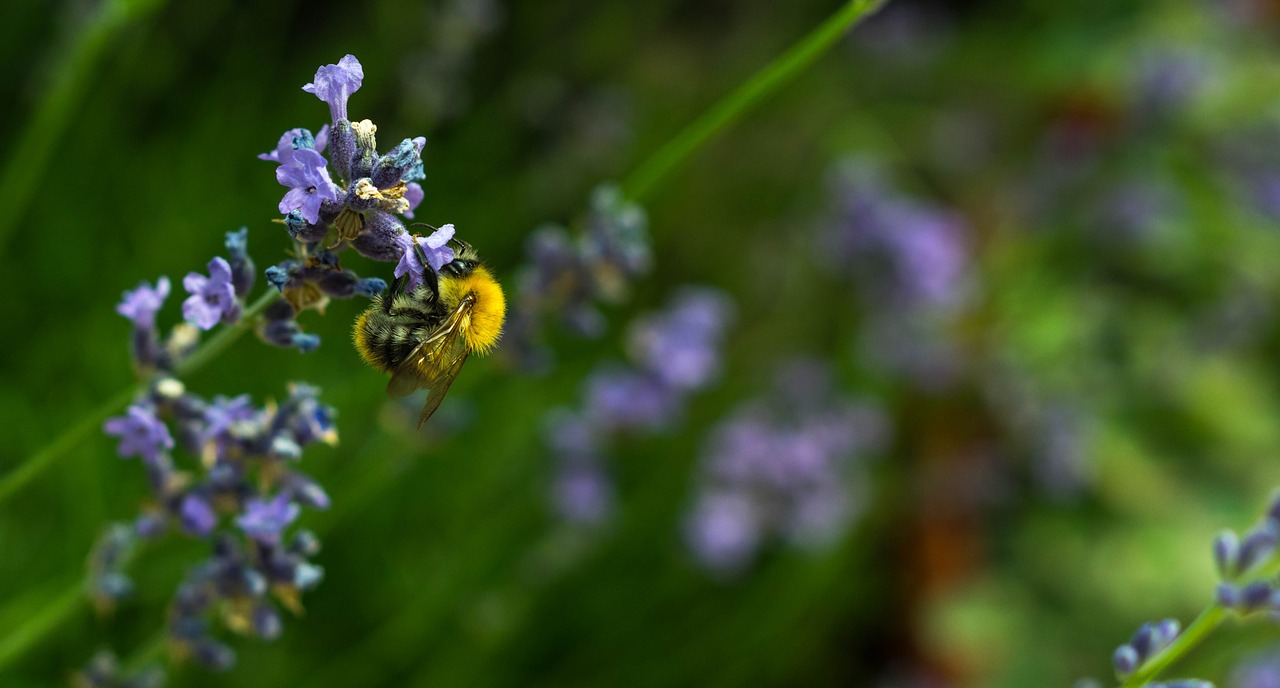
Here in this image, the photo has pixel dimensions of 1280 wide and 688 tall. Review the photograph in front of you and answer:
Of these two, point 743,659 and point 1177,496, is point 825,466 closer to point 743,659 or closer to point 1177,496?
point 743,659

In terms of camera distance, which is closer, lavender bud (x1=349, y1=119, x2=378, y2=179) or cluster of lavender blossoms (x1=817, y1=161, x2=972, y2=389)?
lavender bud (x1=349, y1=119, x2=378, y2=179)

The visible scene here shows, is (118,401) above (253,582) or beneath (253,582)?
above

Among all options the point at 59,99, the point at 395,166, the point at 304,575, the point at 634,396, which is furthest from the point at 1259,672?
the point at 59,99

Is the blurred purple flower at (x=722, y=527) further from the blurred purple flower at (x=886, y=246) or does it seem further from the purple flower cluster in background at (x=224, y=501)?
the purple flower cluster in background at (x=224, y=501)

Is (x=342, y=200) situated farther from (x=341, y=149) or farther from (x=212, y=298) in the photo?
(x=212, y=298)

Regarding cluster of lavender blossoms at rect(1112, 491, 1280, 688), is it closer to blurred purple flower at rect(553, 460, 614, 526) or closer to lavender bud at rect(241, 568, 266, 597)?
lavender bud at rect(241, 568, 266, 597)

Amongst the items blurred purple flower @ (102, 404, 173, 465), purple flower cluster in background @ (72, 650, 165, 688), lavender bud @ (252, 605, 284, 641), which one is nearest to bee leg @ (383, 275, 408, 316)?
blurred purple flower @ (102, 404, 173, 465)
